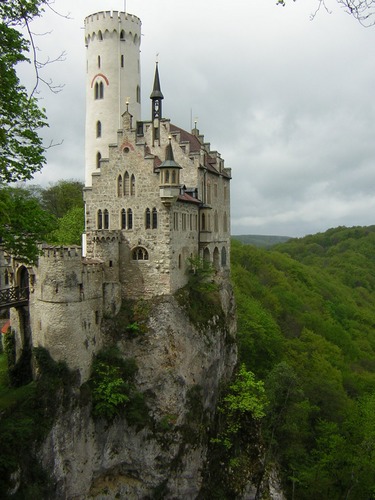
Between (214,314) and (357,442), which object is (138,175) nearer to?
(214,314)

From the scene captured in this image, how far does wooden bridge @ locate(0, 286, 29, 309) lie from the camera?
93.5ft

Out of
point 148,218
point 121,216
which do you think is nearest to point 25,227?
point 148,218

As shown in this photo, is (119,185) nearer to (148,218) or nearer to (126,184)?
(126,184)

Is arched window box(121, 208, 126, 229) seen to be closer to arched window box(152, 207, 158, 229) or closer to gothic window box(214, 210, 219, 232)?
arched window box(152, 207, 158, 229)

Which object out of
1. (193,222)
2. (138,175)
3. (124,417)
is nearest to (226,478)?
(124,417)

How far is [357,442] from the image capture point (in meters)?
45.2

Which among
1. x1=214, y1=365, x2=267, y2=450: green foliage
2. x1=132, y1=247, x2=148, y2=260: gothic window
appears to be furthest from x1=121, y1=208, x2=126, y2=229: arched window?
x1=214, y1=365, x2=267, y2=450: green foliage

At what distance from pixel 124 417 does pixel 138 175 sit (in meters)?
16.4

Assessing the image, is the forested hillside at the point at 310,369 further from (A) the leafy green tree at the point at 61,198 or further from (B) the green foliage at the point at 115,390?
(A) the leafy green tree at the point at 61,198

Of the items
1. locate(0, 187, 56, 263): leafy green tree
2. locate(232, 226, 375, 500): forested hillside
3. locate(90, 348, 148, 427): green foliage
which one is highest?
locate(0, 187, 56, 263): leafy green tree

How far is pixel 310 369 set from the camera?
5925 cm

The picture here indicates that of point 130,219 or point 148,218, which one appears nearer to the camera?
point 148,218

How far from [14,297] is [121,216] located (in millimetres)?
9528

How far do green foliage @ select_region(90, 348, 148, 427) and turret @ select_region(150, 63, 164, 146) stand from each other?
18236mm
